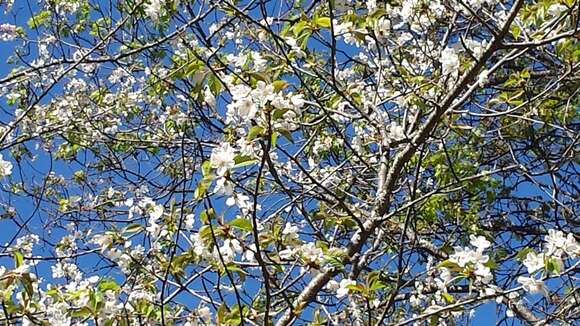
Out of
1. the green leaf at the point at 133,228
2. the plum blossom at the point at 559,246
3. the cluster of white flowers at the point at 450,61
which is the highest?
the cluster of white flowers at the point at 450,61

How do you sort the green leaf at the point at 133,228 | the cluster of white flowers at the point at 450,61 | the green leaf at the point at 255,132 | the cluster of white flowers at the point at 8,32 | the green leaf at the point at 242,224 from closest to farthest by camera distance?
the green leaf at the point at 255,132
the green leaf at the point at 242,224
the green leaf at the point at 133,228
the cluster of white flowers at the point at 450,61
the cluster of white flowers at the point at 8,32

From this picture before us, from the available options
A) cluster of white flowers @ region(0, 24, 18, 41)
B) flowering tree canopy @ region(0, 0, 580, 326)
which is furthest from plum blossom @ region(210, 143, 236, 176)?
cluster of white flowers @ region(0, 24, 18, 41)

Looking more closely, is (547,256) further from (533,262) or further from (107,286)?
(107,286)

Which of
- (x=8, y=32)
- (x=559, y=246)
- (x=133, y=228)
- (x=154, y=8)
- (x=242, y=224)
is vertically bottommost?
(x=242, y=224)

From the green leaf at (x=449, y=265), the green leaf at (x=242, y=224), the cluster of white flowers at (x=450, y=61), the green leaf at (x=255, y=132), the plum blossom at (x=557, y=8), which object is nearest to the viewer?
the green leaf at (x=255, y=132)

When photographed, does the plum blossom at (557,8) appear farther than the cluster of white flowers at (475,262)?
Yes

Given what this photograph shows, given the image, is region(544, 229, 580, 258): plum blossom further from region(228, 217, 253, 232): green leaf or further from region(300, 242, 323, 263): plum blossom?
region(228, 217, 253, 232): green leaf

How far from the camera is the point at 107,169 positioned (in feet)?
15.9

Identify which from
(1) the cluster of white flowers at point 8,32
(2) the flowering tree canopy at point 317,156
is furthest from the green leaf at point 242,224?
(1) the cluster of white flowers at point 8,32

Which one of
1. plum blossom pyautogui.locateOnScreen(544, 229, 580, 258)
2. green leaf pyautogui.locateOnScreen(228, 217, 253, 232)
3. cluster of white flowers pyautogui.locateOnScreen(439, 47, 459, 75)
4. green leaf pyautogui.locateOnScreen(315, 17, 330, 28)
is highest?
cluster of white flowers pyautogui.locateOnScreen(439, 47, 459, 75)

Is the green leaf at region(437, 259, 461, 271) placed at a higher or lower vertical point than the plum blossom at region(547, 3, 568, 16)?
lower

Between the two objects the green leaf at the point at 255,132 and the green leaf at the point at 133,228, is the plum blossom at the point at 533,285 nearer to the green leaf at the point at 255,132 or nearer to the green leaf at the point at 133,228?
the green leaf at the point at 255,132

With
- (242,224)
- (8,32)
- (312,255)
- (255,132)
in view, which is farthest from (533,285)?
(8,32)

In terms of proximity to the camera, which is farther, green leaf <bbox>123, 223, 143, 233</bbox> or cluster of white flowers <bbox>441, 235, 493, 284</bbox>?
green leaf <bbox>123, 223, 143, 233</bbox>
